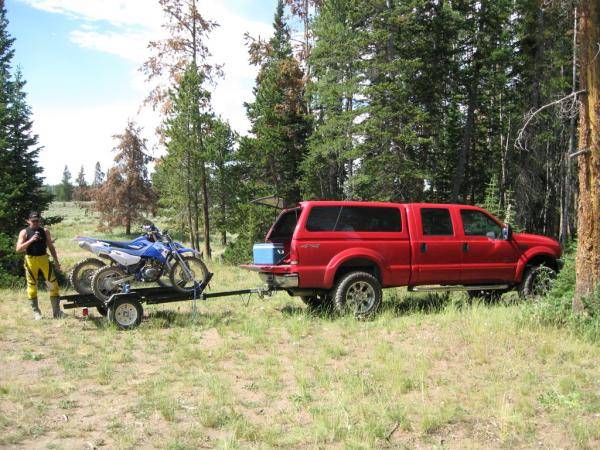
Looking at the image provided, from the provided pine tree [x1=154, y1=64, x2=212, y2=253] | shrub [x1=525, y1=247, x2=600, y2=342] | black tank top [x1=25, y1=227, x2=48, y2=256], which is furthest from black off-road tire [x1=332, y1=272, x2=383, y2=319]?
pine tree [x1=154, y1=64, x2=212, y2=253]

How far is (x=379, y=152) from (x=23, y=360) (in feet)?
56.1

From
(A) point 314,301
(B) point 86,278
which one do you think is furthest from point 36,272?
(A) point 314,301

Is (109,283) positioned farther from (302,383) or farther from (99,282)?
(302,383)

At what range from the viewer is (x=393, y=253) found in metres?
9.29

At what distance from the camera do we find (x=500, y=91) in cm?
2602

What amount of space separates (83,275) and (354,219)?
5.30 m

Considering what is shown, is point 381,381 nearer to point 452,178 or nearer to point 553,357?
point 553,357

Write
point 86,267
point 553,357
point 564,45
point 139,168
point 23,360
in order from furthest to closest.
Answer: point 139,168, point 564,45, point 86,267, point 23,360, point 553,357

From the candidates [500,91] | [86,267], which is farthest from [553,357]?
[500,91]

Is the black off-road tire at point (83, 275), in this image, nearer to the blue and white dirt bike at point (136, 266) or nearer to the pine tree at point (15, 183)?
the blue and white dirt bike at point (136, 266)

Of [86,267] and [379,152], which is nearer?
[86,267]

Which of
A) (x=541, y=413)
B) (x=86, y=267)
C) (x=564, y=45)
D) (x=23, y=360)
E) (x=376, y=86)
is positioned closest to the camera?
(x=541, y=413)

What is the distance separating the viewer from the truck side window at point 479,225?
9992 millimetres

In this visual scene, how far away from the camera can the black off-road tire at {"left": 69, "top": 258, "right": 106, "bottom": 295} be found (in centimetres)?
948
